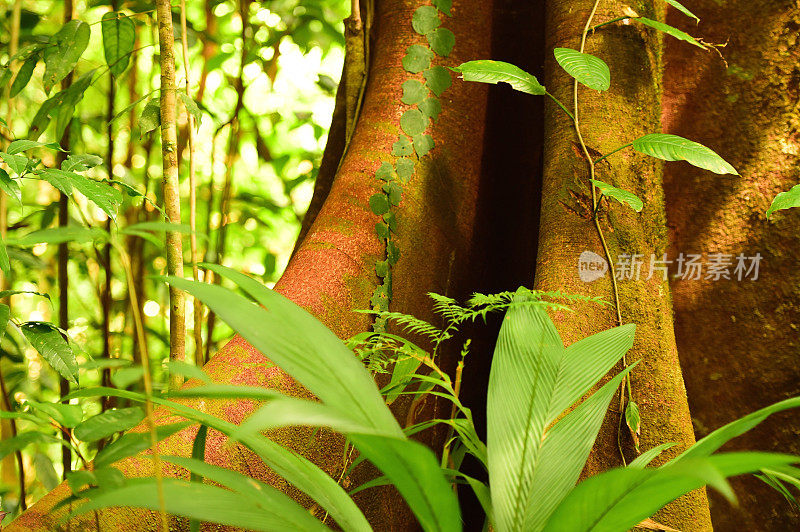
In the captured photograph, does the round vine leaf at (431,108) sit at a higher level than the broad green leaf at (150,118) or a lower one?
higher

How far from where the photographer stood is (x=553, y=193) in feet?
3.60

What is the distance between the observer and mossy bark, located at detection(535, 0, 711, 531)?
93cm

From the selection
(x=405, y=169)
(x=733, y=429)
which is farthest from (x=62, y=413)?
(x=405, y=169)

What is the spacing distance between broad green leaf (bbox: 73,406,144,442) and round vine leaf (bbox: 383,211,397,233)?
2.29ft

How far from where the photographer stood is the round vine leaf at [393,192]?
1152 mm

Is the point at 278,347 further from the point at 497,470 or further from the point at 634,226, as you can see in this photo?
the point at 634,226

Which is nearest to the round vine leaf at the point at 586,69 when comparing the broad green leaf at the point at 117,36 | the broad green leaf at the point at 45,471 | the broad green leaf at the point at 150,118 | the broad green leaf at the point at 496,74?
the broad green leaf at the point at 496,74

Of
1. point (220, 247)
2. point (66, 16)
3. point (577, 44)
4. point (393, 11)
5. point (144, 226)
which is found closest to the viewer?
point (144, 226)

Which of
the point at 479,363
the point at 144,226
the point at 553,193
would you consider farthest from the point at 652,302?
the point at 144,226

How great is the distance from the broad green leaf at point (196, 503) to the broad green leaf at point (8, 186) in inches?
15.4

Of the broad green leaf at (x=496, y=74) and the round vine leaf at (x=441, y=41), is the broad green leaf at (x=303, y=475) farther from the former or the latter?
the round vine leaf at (x=441, y=41)

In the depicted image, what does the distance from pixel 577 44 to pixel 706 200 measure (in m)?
0.45

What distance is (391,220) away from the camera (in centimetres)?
114

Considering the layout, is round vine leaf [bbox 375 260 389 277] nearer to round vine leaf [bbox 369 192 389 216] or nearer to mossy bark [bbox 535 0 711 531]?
round vine leaf [bbox 369 192 389 216]
